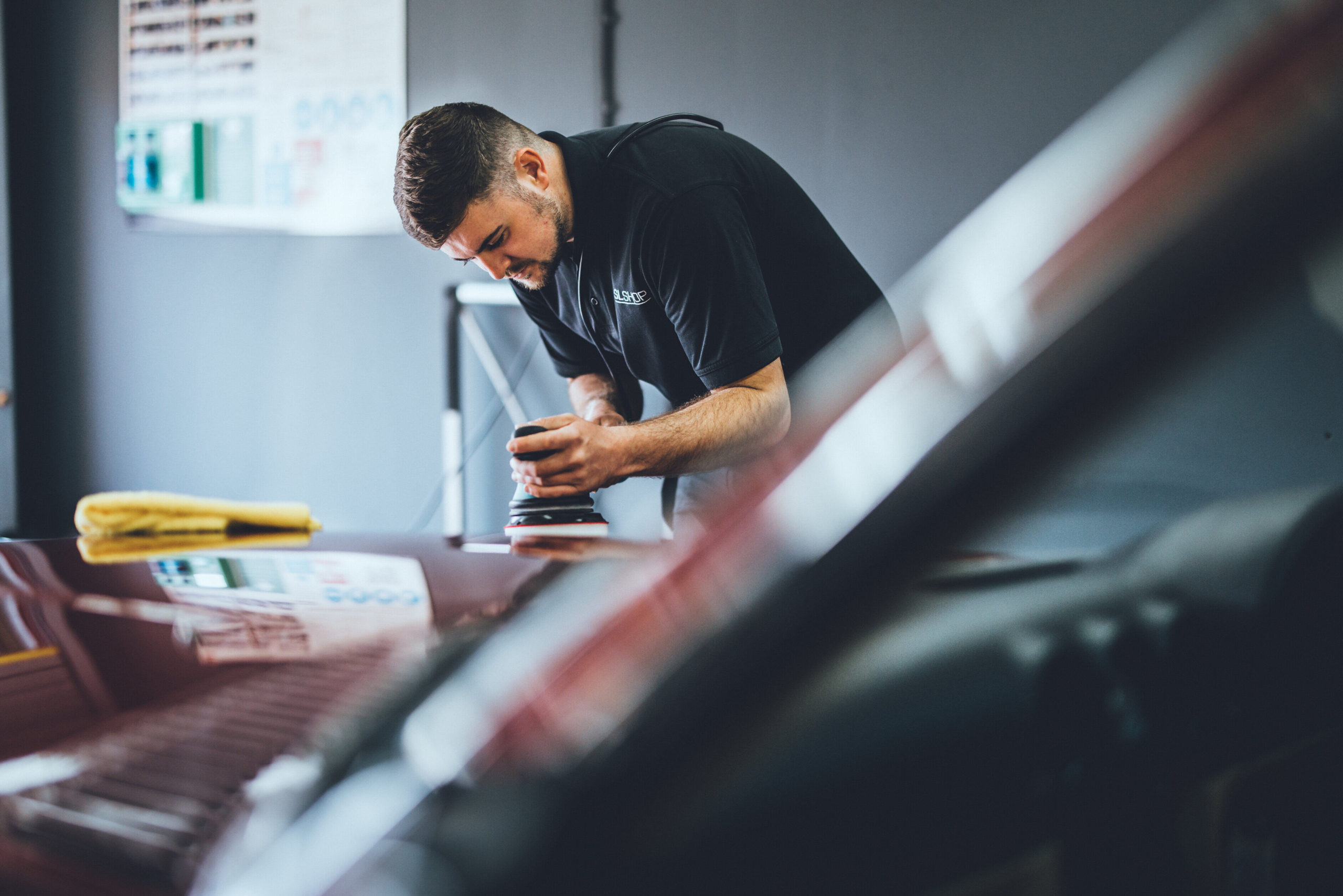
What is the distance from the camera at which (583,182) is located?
1.37 meters

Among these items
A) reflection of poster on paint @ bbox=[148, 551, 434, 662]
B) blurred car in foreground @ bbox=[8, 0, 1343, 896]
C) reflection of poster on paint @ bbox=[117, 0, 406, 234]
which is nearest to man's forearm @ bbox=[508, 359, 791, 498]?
reflection of poster on paint @ bbox=[148, 551, 434, 662]

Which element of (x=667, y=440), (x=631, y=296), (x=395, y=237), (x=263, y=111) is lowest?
(x=667, y=440)

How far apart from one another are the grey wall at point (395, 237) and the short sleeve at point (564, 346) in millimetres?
661

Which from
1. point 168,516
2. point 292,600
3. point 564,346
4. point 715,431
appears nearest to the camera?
point 292,600

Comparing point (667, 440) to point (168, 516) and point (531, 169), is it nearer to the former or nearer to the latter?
point (531, 169)

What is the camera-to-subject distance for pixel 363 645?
55 centimetres

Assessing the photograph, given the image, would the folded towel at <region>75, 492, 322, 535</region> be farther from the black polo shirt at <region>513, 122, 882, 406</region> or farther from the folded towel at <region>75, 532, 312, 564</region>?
the black polo shirt at <region>513, 122, 882, 406</region>

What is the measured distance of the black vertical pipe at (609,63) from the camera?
7.64 ft

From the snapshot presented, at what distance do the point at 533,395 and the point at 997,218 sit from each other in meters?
2.27

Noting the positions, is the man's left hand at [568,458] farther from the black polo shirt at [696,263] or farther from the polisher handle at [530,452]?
the black polo shirt at [696,263]

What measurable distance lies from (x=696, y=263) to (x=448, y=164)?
14.8 inches

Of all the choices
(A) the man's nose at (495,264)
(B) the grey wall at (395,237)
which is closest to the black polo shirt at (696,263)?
(A) the man's nose at (495,264)

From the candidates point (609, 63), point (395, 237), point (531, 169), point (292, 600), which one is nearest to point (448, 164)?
point (531, 169)

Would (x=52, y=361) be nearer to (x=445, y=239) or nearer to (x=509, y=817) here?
(x=445, y=239)
